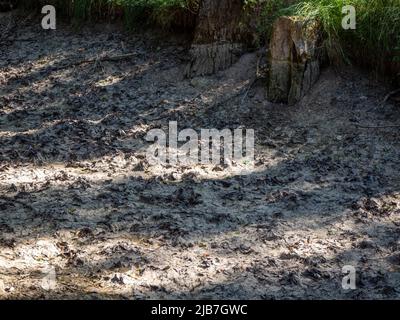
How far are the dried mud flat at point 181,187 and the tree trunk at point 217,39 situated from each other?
0.14m

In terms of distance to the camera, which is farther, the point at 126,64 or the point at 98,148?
the point at 126,64

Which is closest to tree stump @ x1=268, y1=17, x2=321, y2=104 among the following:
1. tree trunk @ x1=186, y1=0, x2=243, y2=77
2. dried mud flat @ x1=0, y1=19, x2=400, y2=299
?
dried mud flat @ x1=0, y1=19, x2=400, y2=299

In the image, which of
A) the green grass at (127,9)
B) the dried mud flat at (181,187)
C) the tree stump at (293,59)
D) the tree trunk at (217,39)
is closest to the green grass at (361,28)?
the tree stump at (293,59)

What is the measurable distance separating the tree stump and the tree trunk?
0.67 m

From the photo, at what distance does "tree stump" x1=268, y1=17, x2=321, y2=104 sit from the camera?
17.1ft

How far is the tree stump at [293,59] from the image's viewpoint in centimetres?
521

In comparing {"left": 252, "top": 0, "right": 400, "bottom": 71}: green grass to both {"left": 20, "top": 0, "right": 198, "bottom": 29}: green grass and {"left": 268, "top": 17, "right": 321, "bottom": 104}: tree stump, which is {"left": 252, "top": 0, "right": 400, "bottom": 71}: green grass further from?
{"left": 20, "top": 0, "right": 198, "bottom": 29}: green grass

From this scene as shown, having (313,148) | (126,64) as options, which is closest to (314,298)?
(313,148)

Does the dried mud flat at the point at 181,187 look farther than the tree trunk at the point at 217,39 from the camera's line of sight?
No

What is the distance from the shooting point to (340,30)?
5.38 meters

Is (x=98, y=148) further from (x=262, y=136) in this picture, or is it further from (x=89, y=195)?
(x=262, y=136)

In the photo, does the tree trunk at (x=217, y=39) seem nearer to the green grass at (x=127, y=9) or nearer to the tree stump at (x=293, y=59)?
the green grass at (x=127, y=9)

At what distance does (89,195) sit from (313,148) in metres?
1.92
